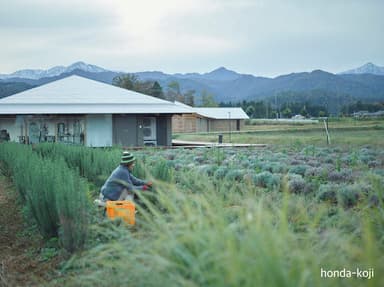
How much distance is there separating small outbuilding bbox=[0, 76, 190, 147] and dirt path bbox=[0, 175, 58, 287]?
1573 cm

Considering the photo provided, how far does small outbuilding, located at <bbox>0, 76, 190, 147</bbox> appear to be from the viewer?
2403 cm

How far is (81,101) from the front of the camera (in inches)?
1000

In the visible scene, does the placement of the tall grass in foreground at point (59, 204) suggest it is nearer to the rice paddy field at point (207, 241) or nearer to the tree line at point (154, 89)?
the rice paddy field at point (207, 241)

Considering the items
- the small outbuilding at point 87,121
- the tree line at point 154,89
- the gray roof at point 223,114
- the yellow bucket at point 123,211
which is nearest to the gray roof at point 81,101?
the small outbuilding at point 87,121

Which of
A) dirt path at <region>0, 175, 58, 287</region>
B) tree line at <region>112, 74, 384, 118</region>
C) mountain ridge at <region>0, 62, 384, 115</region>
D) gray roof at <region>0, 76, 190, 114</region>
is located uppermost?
mountain ridge at <region>0, 62, 384, 115</region>

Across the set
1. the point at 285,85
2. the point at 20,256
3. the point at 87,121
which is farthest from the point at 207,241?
the point at 285,85

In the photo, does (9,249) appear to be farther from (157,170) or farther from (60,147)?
(60,147)

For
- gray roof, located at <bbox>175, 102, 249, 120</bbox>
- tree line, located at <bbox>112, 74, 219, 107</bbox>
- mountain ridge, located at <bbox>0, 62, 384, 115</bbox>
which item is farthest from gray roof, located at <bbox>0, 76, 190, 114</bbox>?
mountain ridge, located at <bbox>0, 62, 384, 115</bbox>

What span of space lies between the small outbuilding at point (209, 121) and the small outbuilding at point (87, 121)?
24184 millimetres

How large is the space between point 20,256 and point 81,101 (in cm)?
2029

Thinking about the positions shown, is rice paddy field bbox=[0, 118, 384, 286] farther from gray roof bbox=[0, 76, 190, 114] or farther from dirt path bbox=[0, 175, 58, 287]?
gray roof bbox=[0, 76, 190, 114]

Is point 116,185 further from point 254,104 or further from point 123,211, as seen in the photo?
point 254,104

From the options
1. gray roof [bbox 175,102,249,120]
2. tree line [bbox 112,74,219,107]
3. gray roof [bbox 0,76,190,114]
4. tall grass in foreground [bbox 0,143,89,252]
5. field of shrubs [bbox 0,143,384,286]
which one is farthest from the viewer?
tree line [bbox 112,74,219,107]

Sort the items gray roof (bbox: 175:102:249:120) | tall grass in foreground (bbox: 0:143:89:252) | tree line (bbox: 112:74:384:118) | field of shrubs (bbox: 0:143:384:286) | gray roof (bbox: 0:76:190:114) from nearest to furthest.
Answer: field of shrubs (bbox: 0:143:384:286)
tall grass in foreground (bbox: 0:143:89:252)
gray roof (bbox: 0:76:190:114)
gray roof (bbox: 175:102:249:120)
tree line (bbox: 112:74:384:118)
